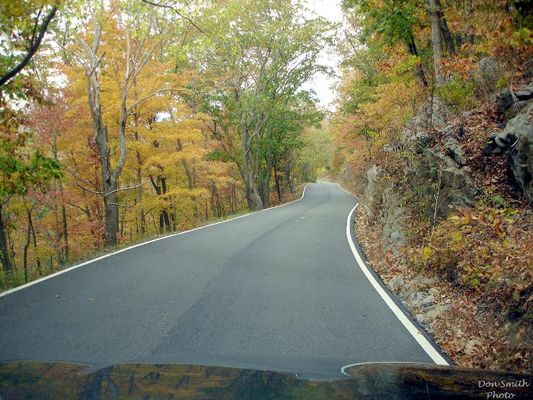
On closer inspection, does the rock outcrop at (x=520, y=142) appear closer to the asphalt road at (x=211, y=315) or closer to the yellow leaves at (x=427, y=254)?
the yellow leaves at (x=427, y=254)

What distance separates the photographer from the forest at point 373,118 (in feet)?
20.1

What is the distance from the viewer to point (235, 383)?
8.14 feet

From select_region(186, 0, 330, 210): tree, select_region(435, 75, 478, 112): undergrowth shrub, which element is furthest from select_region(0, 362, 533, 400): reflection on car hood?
select_region(186, 0, 330, 210): tree

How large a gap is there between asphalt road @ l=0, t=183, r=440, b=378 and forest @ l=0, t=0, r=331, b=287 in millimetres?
2728

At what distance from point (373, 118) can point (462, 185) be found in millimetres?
11908

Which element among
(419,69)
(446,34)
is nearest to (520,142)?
(446,34)

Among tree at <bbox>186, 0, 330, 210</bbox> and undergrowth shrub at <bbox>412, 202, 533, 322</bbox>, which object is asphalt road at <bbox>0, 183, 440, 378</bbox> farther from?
tree at <bbox>186, 0, 330, 210</bbox>

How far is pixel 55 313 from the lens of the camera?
19.6 ft

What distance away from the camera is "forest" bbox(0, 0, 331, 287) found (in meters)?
8.98

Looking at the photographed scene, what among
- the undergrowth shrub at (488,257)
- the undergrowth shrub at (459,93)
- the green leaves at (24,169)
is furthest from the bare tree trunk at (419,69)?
the green leaves at (24,169)

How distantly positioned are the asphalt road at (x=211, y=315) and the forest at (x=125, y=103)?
2.73 m

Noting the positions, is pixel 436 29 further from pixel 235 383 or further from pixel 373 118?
pixel 235 383

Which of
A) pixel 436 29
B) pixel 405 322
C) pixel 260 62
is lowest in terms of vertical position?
pixel 405 322

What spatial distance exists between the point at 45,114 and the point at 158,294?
15101mm
